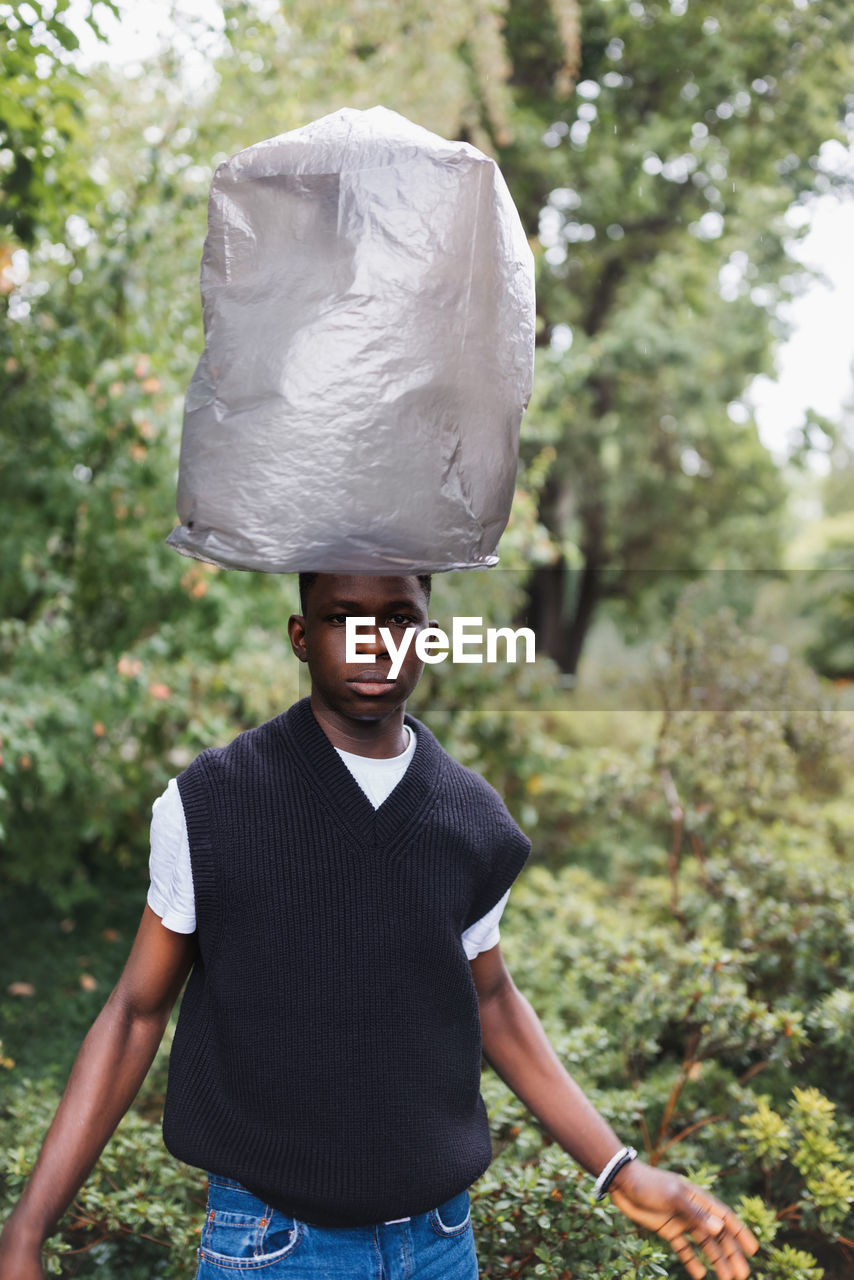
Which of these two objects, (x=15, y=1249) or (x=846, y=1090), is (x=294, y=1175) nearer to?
Answer: (x=15, y=1249)

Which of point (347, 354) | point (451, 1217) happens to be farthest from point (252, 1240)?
point (347, 354)

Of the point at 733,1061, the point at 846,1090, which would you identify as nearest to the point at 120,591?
the point at 733,1061

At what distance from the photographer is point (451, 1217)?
1551mm

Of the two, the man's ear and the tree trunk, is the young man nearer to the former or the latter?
the man's ear

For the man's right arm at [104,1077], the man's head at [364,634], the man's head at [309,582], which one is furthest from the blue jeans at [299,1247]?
the man's head at [309,582]

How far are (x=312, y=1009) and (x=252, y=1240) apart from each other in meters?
0.30

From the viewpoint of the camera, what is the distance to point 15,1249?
1.36m

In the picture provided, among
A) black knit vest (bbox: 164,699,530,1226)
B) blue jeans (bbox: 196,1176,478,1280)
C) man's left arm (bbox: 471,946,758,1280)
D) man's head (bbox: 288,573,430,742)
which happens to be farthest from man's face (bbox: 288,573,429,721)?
blue jeans (bbox: 196,1176,478,1280)

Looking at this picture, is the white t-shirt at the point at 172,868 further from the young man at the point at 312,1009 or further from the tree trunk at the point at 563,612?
the tree trunk at the point at 563,612

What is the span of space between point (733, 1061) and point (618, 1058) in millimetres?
428

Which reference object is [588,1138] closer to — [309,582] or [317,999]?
[317,999]

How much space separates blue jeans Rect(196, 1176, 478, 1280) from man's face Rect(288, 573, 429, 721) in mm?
657

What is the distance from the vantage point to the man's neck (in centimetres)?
158

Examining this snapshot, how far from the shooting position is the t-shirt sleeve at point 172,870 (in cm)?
146
